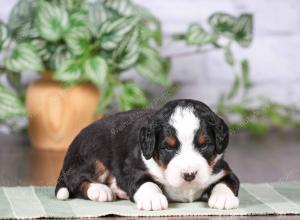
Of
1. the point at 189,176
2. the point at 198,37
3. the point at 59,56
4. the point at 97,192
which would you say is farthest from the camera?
the point at 198,37

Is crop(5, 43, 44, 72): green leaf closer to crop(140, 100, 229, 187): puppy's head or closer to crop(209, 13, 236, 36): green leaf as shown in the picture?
crop(209, 13, 236, 36): green leaf

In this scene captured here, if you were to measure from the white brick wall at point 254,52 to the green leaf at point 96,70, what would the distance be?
3.08ft

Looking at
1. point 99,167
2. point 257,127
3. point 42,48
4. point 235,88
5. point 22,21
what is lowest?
point 257,127

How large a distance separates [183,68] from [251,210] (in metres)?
2.09

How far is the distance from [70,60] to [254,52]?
51.7 inches

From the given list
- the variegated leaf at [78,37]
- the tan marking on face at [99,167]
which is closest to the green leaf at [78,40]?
the variegated leaf at [78,37]

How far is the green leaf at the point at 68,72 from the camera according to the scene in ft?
10.2

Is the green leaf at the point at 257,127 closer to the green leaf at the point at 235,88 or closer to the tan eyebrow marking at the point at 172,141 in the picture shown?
the green leaf at the point at 235,88

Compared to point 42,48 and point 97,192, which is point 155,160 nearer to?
point 97,192

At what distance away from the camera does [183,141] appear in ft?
6.46

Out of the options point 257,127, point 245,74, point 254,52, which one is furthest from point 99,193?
point 254,52

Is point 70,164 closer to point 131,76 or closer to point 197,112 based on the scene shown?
point 197,112

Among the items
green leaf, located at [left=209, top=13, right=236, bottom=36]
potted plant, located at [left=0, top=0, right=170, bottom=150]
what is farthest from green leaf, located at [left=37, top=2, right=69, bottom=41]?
green leaf, located at [left=209, top=13, right=236, bottom=36]

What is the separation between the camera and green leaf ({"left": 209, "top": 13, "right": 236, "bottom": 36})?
3461 mm
